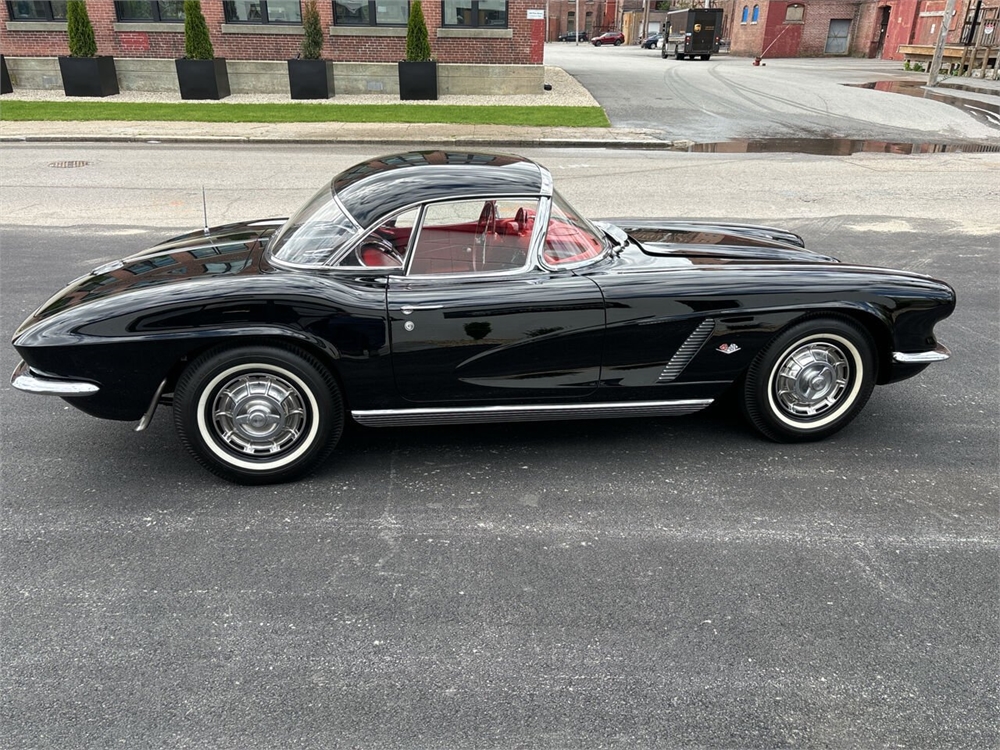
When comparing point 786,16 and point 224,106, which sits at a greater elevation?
point 786,16

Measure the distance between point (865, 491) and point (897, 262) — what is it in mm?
4587

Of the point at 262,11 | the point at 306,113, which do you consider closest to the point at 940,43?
the point at 306,113

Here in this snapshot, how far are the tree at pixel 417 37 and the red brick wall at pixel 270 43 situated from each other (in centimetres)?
90

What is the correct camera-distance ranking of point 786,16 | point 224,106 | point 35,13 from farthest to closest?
point 786,16 < point 35,13 < point 224,106

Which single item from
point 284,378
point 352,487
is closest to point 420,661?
point 352,487

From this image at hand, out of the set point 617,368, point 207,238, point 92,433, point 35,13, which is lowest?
point 92,433

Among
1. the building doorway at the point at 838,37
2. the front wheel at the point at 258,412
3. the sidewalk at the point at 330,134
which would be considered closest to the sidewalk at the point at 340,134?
the sidewalk at the point at 330,134

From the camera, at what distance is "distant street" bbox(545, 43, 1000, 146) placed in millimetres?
16875

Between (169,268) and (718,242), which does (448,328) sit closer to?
(169,268)

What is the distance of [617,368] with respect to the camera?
149 inches

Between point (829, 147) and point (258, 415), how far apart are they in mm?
14480

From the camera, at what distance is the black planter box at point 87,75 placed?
19562mm

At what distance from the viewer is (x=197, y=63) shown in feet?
64.1

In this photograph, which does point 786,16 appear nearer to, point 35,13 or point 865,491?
point 35,13
